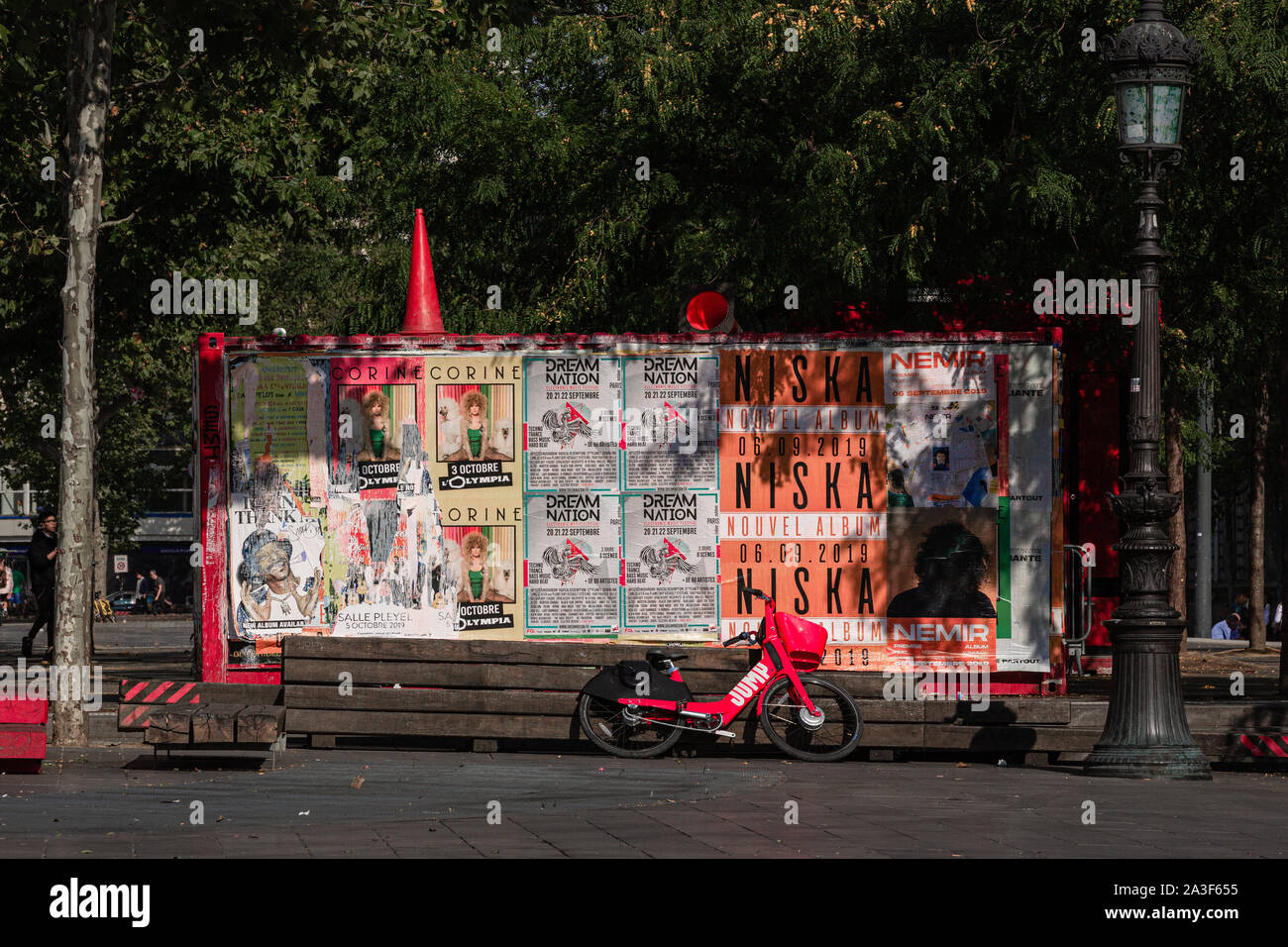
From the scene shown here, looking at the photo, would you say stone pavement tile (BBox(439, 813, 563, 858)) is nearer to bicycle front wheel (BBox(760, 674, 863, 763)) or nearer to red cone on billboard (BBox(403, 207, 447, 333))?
bicycle front wheel (BBox(760, 674, 863, 763))

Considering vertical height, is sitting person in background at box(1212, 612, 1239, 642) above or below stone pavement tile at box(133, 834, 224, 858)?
below

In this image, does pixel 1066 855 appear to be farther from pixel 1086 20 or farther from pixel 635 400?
pixel 1086 20

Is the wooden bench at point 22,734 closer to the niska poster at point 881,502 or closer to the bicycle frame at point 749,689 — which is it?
the bicycle frame at point 749,689

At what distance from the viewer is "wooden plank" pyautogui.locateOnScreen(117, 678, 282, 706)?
1347cm

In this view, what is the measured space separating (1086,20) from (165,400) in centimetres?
3880

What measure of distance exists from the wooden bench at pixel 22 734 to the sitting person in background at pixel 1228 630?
3664 cm

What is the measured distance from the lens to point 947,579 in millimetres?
14867

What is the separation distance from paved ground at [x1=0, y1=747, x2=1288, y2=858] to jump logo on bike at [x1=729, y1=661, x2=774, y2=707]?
0.46 metres

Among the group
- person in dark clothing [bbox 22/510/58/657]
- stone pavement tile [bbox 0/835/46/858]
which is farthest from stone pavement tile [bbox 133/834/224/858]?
person in dark clothing [bbox 22/510/58/657]

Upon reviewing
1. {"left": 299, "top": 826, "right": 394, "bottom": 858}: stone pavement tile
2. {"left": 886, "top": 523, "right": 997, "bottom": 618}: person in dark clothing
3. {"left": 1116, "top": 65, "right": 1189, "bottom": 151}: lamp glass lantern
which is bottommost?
{"left": 299, "top": 826, "right": 394, "bottom": 858}: stone pavement tile

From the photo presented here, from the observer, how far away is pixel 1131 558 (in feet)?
41.6

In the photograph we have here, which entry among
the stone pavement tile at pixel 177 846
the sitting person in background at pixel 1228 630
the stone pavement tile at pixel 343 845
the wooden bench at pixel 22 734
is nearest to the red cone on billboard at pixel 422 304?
the wooden bench at pixel 22 734

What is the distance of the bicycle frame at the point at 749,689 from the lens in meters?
13.5

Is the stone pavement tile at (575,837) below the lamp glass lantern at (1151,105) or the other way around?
below
